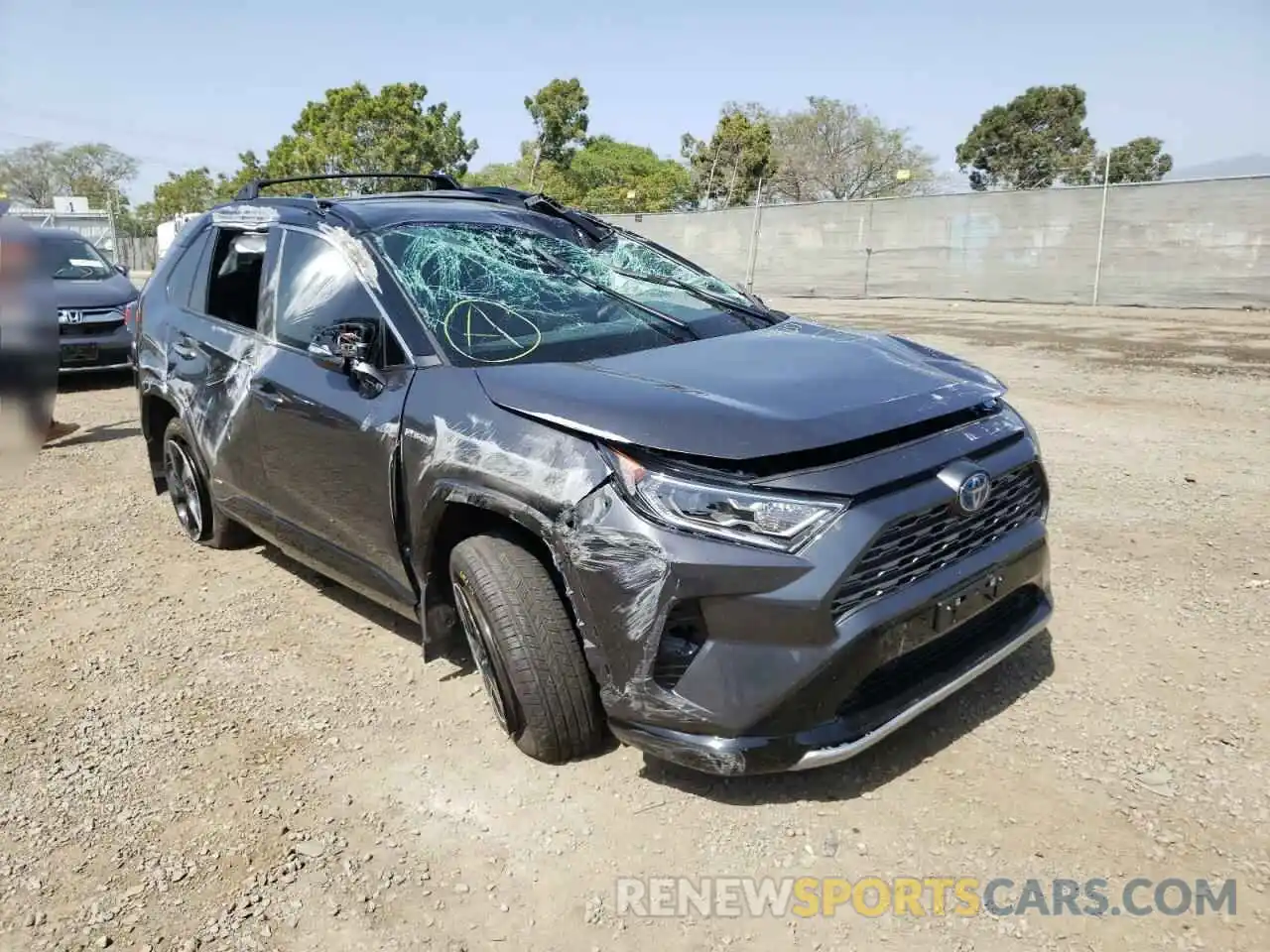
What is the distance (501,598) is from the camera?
104 inches

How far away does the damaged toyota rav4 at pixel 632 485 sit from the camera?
232 cm

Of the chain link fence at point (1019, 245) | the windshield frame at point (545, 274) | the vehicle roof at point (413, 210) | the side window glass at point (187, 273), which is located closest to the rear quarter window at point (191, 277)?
the side window glass at point (187, 273)

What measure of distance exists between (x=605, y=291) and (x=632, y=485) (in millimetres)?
1409

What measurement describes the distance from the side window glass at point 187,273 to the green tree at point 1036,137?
52.8 meters

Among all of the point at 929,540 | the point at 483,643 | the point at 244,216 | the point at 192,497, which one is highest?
the point at 244,216

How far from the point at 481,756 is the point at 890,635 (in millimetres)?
1375

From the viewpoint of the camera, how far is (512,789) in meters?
2.80

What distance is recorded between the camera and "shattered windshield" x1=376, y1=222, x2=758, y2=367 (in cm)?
314

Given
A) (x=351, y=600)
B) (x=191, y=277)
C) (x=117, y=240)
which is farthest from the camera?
(x=117, y=240)

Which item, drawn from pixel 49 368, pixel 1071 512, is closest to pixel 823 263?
pixel 1071 512

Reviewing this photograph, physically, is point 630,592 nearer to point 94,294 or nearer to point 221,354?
point 221,354

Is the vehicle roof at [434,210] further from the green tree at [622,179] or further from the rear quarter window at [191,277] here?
the green tree at [622,179]

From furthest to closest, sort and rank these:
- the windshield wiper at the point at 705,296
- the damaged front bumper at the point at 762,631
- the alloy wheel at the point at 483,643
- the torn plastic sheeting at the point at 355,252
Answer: the windshield wiper at the point at 705,296, the torn plastic sheeting at the point at 355,252, the alloy wheel at the point at 483,643, the damaged front bumper at the point at 762,631

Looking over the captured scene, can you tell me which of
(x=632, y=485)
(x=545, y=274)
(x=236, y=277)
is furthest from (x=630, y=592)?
(x=236, y=277)
